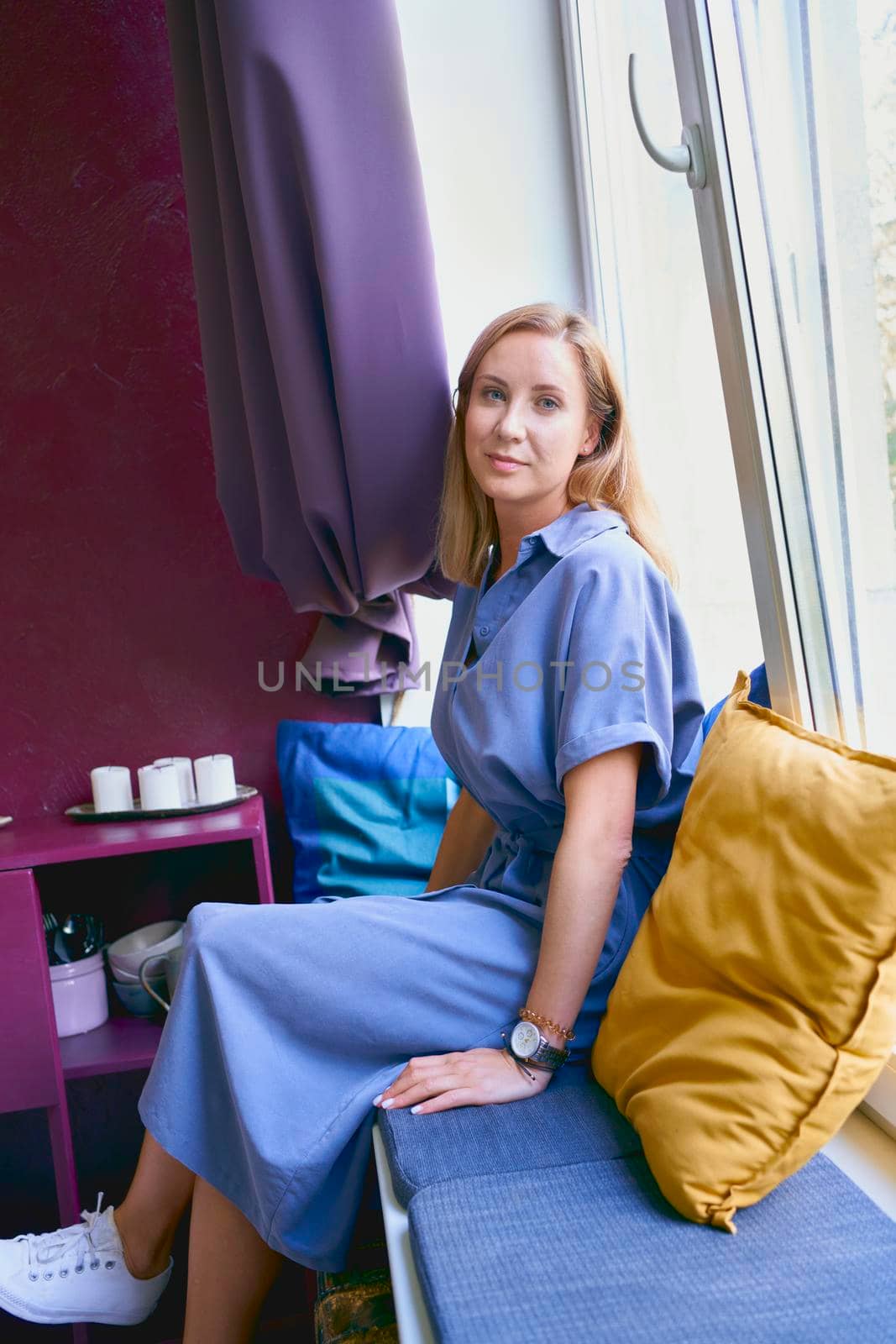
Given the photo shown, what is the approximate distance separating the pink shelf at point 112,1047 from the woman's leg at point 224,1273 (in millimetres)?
577

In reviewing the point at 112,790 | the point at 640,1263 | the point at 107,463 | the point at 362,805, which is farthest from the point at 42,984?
the point at 640,1263

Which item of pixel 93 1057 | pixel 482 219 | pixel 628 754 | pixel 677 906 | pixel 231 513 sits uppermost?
pixel 482 219

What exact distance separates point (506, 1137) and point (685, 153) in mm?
1047

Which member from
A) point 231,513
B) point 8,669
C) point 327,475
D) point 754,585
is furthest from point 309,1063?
point 8,669

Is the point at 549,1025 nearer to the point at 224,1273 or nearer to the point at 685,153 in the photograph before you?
the point at 224,1273

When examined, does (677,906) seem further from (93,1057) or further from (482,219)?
(482,219)

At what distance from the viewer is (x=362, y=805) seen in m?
2.04

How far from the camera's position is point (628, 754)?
4.15 feet

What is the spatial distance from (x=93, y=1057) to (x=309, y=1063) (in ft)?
2.62

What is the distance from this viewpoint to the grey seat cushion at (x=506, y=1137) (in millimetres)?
1023

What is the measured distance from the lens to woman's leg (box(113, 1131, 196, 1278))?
1398mm

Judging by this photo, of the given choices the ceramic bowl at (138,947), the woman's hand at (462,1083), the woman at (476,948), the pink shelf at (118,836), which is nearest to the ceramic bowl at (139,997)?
the ceramic bowl at (138,947)

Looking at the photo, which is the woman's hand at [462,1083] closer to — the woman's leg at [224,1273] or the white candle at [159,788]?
the woman's leg at [224,1273]

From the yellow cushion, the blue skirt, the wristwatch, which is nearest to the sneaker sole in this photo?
the blue skirt
